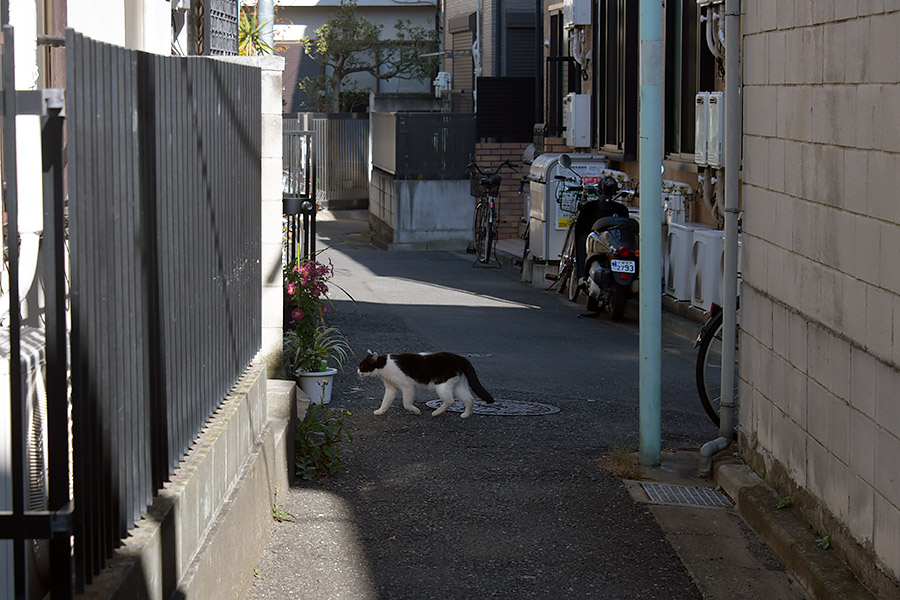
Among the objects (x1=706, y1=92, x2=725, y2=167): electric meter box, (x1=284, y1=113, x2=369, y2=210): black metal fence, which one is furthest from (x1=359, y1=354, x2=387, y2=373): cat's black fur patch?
(x1=284, y1=113, x2=369, y2=210): black metal fence

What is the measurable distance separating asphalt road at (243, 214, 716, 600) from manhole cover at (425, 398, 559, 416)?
0.32 ft

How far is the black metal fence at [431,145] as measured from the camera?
73.4ft

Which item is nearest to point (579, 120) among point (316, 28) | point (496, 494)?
point (496, 494)

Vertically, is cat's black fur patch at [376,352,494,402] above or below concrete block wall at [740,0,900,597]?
below

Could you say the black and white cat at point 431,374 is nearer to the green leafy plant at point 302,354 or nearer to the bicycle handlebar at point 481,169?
the green leafy plant at point 302,354

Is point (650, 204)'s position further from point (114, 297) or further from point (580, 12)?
point (580, 12)

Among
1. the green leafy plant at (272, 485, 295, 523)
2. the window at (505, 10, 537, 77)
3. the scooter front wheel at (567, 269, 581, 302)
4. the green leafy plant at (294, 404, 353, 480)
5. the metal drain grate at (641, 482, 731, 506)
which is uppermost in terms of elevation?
the window at (505, 10, 537, 77)

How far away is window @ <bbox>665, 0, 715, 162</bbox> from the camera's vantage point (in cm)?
1298

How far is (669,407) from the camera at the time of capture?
8.86 m

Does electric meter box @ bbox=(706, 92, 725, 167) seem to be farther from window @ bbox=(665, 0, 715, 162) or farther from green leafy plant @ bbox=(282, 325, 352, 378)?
green leafy plant @ bbox=(282, 325, 352, 378)

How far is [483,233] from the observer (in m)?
19.6

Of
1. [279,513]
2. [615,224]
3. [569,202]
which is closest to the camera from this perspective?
[279,513]

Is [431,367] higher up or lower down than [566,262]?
lower down

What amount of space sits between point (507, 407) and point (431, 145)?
14.5m
